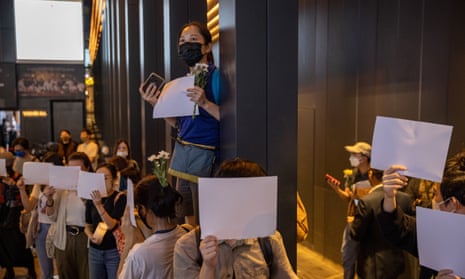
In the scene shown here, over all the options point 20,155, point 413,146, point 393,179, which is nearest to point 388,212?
point 393,179

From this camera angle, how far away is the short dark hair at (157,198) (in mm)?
2289

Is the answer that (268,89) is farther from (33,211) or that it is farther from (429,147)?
(33,211)

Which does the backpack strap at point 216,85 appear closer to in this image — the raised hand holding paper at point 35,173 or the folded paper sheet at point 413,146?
the folded paper sheet at point 413,146

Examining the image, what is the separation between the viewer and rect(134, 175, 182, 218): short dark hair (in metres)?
2.29

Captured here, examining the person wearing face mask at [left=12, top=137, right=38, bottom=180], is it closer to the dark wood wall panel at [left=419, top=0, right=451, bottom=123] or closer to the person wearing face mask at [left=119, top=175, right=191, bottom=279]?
the person wearing face mask at [left=119, top=175, right=191, bottom=279]

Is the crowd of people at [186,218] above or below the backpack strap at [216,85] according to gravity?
below

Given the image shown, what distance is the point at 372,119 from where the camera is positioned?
5070mm

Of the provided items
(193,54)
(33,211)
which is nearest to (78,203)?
(33,211)

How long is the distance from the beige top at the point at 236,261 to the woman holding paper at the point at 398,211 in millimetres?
548

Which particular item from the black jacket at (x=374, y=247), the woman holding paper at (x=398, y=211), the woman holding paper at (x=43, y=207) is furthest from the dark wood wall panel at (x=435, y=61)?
the woman holding paper at (x=43, y=207)

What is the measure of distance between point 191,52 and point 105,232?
71.9 inches

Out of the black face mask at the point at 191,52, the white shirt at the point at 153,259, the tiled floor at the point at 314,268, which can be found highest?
the black face mask at the point at 191,52

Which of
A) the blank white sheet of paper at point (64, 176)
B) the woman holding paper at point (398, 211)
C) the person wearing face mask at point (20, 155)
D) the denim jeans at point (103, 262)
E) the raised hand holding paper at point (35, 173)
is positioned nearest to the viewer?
the woman holding paper at point (398, 211)

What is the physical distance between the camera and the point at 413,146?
5.59 feet
